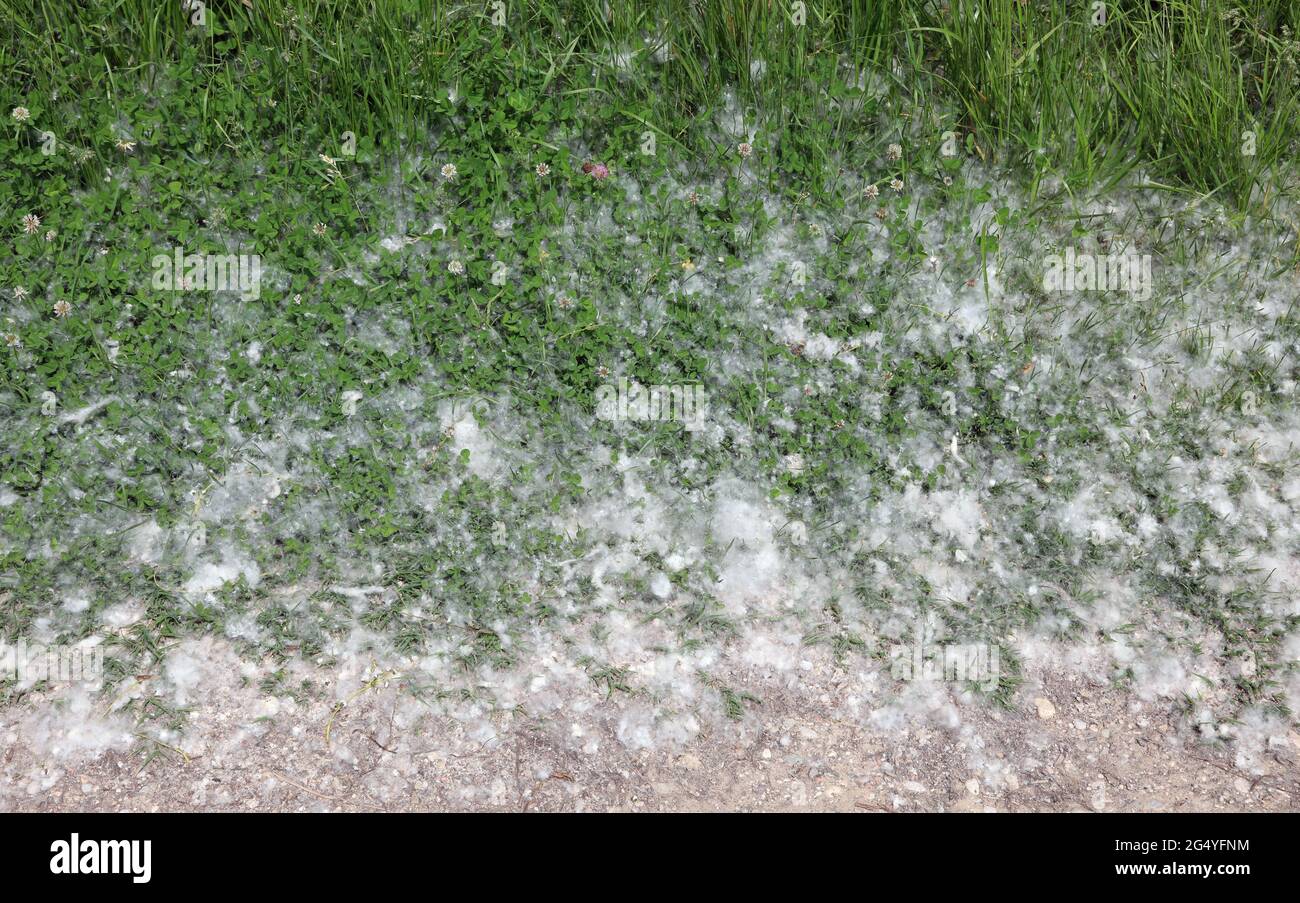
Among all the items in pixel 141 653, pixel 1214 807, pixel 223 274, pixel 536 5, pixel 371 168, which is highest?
pixel 536 5

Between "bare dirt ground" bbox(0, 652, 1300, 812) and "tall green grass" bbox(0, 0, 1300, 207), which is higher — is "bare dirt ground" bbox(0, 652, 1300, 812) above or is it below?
below

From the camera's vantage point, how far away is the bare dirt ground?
3.64 meters

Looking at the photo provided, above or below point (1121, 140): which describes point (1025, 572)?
below

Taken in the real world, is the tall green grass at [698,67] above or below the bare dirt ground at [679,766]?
above

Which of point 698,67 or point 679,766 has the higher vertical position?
point 698,67

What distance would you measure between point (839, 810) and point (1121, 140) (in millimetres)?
3536

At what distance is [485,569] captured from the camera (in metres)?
4.16

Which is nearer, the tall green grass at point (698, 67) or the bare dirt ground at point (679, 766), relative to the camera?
the bare dirt ground at point (679, 766)

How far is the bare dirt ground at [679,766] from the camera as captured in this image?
3639mm

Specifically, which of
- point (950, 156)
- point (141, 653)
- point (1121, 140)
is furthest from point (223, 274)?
point (1121, 140)

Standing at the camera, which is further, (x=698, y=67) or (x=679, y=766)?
(x=698, y=67)

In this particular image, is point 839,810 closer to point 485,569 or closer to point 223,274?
point 485,569

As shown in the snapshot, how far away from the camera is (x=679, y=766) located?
148 inches

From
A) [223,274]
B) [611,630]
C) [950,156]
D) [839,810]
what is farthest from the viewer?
[950,156]
